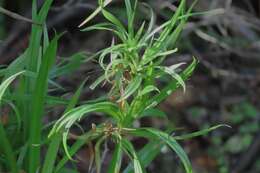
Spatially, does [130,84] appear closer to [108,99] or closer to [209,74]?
[108,99]

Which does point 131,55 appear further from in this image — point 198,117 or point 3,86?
point 198,117

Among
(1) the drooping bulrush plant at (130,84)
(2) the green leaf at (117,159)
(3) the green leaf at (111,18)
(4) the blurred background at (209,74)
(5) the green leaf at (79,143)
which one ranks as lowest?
(4) the blurred background at (209,74)

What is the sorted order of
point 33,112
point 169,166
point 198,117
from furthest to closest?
point 198,117
point 169,166
point 33,112

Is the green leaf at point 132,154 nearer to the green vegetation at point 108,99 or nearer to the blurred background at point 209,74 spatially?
the green vegetation at point 108,99

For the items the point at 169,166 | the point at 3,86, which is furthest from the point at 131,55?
the point at 169,166

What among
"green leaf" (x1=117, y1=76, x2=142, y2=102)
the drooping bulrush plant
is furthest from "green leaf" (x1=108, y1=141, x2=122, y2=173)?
"green leaf" (x1=117, y1=76, x2=142, y2=102)

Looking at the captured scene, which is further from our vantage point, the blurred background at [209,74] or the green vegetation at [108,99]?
the blurred background at [209,74]

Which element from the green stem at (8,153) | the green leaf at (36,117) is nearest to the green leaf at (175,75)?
the green leaf at (36,117)
